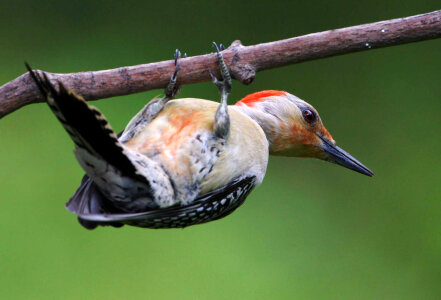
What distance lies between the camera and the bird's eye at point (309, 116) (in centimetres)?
353

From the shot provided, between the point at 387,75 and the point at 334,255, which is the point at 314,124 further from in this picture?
the point at 387,75

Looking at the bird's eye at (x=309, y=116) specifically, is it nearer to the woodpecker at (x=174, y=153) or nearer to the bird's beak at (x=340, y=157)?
the woodpecker at (x=174, y=153)

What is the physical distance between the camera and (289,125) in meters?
3.47

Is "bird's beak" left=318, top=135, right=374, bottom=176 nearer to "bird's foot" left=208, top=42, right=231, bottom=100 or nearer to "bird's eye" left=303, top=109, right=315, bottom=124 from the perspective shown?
"bird's eye" left=303, top=109, right=315, bottom=124

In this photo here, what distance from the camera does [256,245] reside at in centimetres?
457

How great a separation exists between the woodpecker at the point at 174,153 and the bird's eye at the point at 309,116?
3 centimetres

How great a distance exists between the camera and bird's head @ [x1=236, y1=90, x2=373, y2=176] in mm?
3443

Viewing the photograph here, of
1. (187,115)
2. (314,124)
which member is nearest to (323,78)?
(314,124)

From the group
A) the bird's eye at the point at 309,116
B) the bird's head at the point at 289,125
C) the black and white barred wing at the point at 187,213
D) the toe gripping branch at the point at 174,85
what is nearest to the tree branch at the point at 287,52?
the toe gripping branch at the point at 174,85

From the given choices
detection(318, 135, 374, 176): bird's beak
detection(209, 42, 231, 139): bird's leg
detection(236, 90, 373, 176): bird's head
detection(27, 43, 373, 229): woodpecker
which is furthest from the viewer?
detection(318, 135, 374, 176): bird's beak

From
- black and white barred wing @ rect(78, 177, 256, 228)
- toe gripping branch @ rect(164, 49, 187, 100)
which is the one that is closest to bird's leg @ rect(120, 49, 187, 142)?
toe gripping branch @ rect(164, 49, 187, 100)

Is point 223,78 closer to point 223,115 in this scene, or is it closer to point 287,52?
point 223,115

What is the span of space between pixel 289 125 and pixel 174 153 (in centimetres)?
79

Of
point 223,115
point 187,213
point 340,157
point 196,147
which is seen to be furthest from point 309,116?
point 187,213
